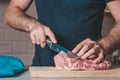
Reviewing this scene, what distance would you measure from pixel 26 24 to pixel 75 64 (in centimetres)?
26

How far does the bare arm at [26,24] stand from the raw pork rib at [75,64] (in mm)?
73

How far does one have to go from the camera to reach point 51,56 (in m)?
1.24

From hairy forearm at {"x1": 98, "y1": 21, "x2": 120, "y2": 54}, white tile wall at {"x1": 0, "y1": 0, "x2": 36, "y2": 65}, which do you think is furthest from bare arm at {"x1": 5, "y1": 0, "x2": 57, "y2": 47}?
white tile wall at {"x1": 0, "y1": 0, "x2": 36, "y2": 65}

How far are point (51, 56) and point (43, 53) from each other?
4 centimetres

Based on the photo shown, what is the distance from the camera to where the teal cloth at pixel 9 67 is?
979mm

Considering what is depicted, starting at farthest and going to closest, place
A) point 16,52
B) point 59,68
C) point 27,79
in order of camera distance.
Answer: point 16,52, point 59,68, point 27,79

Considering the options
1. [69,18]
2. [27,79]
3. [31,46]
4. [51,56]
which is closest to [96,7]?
[69,18]

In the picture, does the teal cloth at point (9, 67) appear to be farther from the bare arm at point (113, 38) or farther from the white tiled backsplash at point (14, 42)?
the white tiled backsplash at point (14, 42)

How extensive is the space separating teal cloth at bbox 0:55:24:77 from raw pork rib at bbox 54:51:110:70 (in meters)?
0.14

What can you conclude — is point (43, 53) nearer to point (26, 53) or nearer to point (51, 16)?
point (51, 16)

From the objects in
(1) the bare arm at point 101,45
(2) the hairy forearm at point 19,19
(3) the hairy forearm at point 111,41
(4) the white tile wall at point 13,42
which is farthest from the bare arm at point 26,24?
(4) the white tile wall at point 13,42

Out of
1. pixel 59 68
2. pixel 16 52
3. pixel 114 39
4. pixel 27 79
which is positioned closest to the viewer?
pixel 27 79

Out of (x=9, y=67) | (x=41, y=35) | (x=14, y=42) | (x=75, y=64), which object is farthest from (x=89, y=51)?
(x=14, y=42)

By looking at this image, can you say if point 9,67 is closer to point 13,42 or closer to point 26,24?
point 26,24
